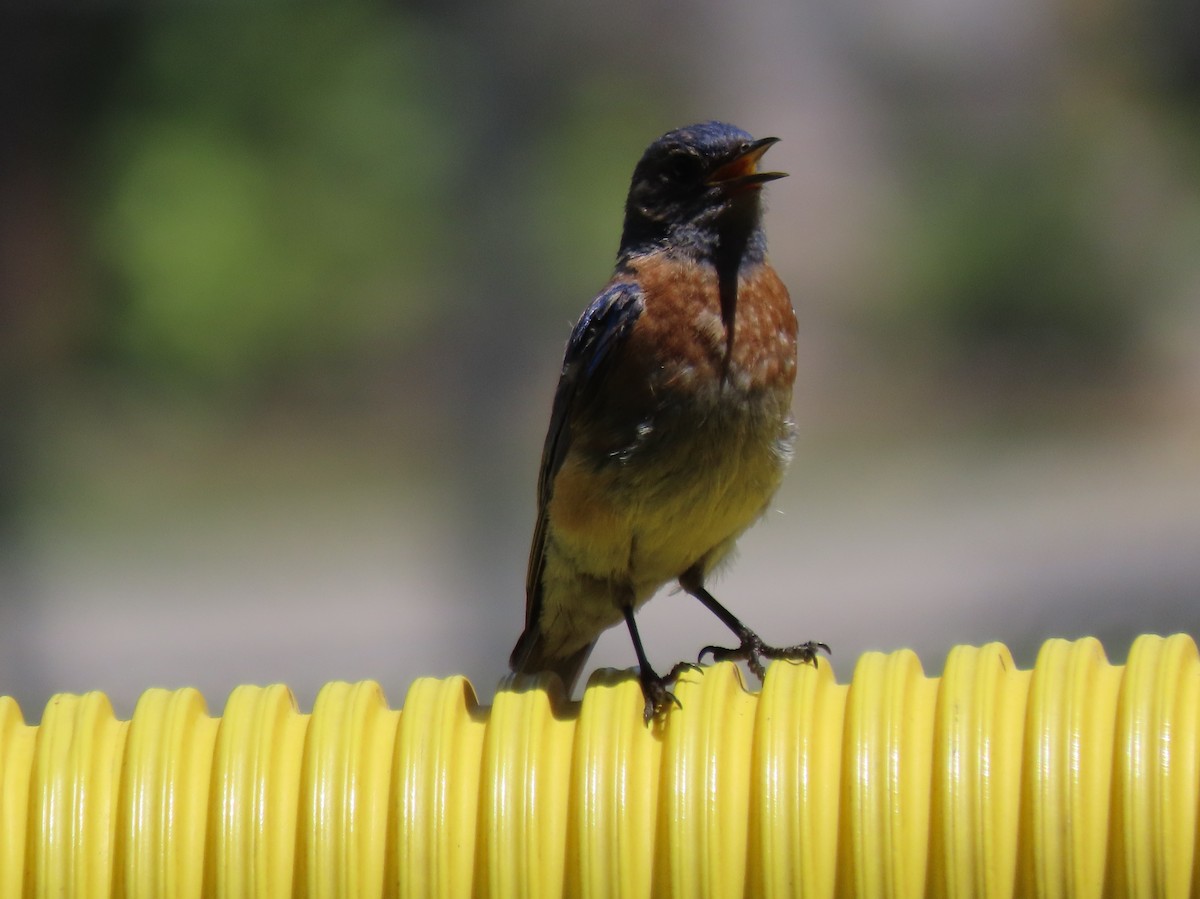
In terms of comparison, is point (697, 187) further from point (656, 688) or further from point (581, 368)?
point (656, 688)

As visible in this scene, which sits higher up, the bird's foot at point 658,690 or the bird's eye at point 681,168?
the bird's eye at point 681,168

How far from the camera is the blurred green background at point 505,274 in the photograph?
40.0ft

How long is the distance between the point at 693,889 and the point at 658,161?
8.80 feet

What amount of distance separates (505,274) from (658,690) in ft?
26.0

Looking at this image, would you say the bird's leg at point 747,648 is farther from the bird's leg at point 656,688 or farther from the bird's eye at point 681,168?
the bird's eye at point 681,168

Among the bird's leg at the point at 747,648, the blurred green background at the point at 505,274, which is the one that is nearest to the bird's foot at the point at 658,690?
the bird's leg at the point at 747,648

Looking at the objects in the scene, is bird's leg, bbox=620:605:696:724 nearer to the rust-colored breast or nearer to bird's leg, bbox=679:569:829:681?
bird's leg, bbox=679:569:829:681

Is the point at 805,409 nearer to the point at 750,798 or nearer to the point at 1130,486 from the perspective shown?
the point at 1130,486

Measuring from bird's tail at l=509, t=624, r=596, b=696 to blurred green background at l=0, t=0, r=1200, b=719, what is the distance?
20.9 ft

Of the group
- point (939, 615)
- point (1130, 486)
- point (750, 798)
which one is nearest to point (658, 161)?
point (750, 798)

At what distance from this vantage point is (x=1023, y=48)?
52.9ft

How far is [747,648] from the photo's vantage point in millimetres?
4434

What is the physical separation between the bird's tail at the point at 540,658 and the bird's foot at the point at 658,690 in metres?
0.95

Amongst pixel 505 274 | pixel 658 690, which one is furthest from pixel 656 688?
pixel 505 274
